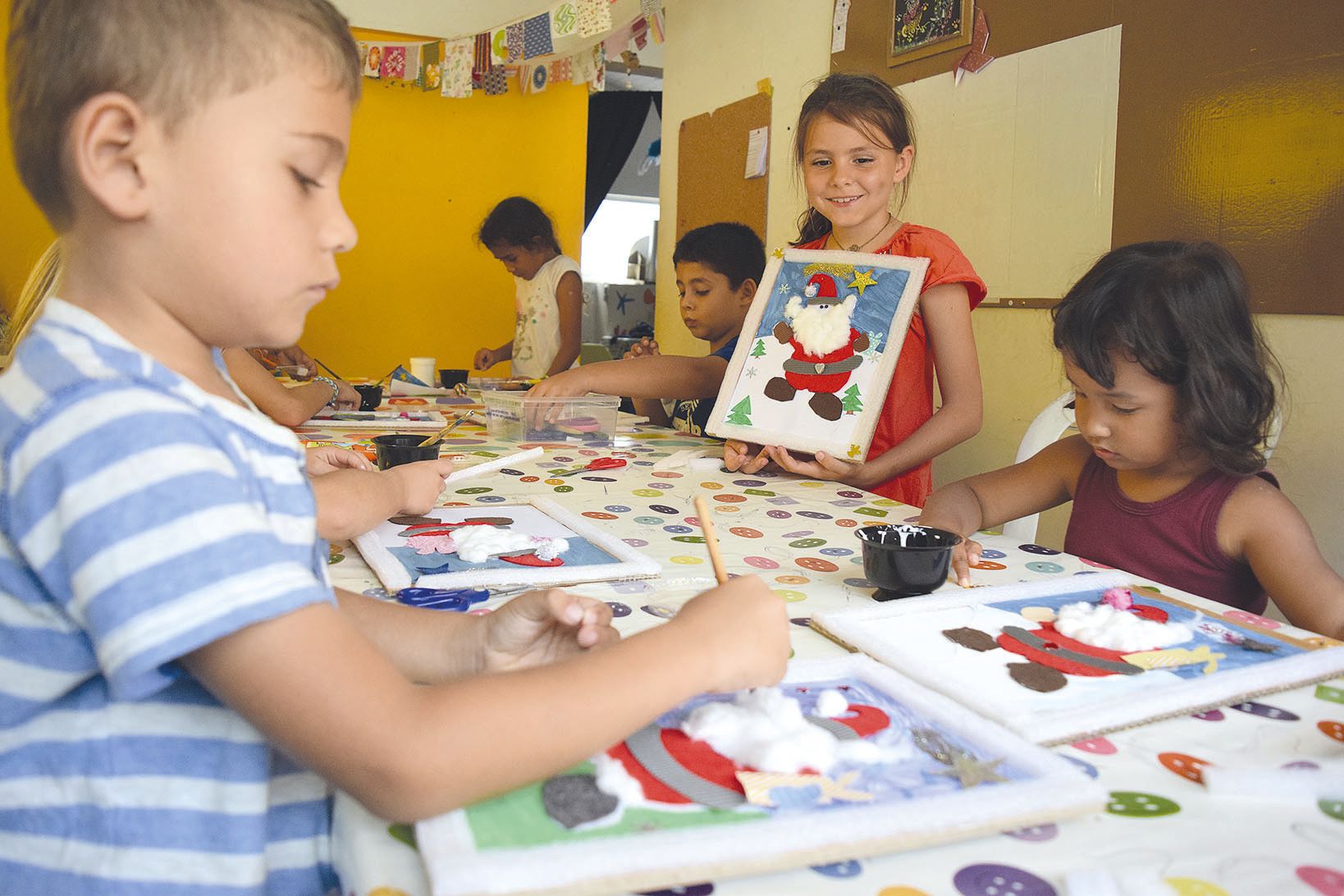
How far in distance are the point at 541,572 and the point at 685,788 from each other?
1.57 feet

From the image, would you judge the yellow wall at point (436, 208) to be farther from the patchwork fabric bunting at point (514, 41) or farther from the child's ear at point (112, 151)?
the child's ear at point (112, 151)

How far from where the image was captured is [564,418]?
7.02 ft

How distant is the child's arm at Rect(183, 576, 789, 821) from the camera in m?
0.52

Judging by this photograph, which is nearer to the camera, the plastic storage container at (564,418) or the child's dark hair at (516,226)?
the plastic storage container at (564,418)

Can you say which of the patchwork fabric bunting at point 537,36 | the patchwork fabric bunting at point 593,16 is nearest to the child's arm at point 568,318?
the patchwork fabric bunting at point 593,16

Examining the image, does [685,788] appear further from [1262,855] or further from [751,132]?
[751,132]

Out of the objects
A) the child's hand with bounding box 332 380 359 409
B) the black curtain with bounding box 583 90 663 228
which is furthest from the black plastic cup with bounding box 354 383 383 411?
the black curtain with bounding box 583 90 663 228

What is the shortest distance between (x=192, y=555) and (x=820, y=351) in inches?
53.3

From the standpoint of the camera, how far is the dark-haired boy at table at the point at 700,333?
7.57 ft

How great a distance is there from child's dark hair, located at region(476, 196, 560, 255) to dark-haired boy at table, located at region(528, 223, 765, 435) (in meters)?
1.61

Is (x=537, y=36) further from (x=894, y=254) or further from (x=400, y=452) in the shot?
(x=400, y=452)

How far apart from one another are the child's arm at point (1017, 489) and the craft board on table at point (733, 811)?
2.60ft

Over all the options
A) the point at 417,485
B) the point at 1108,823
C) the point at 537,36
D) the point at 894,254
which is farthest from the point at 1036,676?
the point at 537,36

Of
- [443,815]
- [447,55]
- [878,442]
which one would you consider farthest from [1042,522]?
[447,55]
